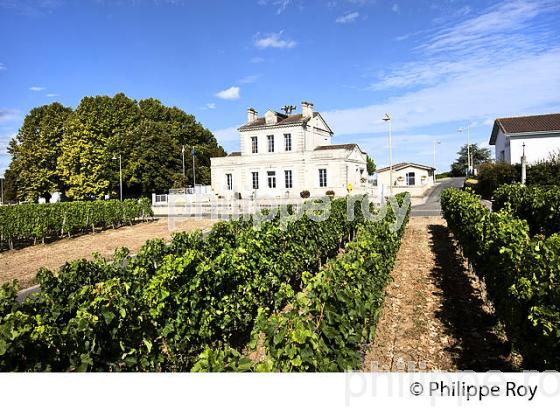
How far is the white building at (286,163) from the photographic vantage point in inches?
1646

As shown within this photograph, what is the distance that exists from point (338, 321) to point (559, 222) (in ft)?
38.4

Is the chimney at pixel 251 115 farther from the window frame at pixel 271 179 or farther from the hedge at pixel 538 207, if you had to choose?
the hedge at pixel 538 207

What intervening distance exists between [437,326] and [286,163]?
3714cm

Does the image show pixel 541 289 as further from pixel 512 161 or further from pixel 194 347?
pixel 512 161

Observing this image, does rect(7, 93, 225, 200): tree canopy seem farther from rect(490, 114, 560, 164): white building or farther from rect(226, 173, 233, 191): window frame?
rect(490, 114, 560, 164): white building

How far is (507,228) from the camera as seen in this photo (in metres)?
6.73

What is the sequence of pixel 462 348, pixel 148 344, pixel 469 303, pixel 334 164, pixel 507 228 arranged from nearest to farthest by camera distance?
pixel 148 344
pixel 462 348
pixel 507 228
pixel 469 303
pixel 334 164

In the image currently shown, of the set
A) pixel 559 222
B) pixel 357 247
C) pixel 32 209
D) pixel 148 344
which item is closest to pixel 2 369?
pixel 148 344

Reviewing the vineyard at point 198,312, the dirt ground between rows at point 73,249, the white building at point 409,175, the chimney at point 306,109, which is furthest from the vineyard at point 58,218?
the white building at point 409,175

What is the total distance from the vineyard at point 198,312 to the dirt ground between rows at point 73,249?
316 inches

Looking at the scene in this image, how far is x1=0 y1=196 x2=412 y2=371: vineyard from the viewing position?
3.54 meters

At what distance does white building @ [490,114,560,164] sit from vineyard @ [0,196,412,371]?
111 feet

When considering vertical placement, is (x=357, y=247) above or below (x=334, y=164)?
below

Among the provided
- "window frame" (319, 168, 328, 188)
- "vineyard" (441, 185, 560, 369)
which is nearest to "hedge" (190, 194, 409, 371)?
"vineyard" (441, 185, 560, 369)
